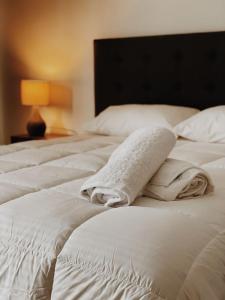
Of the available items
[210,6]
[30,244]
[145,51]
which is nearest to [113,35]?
[145,51]

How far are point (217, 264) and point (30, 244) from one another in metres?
0.48

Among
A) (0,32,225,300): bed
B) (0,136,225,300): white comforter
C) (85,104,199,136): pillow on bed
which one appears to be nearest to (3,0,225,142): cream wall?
(85,104,199,136): pillow on bed

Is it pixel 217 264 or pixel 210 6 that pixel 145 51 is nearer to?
pixel 210 6

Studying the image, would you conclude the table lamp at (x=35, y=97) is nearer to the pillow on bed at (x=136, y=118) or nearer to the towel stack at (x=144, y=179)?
the pillow on bed at (x=136, y=118)

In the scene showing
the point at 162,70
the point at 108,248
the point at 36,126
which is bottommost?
the point at 36,126

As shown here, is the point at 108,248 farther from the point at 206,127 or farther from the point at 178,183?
the point at 206,127

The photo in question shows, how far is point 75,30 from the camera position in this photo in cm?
356

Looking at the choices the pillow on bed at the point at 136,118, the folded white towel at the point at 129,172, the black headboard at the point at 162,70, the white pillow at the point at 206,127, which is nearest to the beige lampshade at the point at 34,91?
the black headboard at the point at 162,70

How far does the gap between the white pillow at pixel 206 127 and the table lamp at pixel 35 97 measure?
135 centimetres

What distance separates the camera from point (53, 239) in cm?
107

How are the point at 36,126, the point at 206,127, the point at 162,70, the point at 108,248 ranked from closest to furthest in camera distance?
1. the point at 108,248
2. the point at 206,127
3. the point at 162,70
4. the point at 36,126

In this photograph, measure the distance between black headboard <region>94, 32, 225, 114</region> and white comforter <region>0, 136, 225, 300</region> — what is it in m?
1.72

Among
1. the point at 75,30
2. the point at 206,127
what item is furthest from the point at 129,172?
the point at 75,30

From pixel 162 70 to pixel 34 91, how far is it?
1.11m
